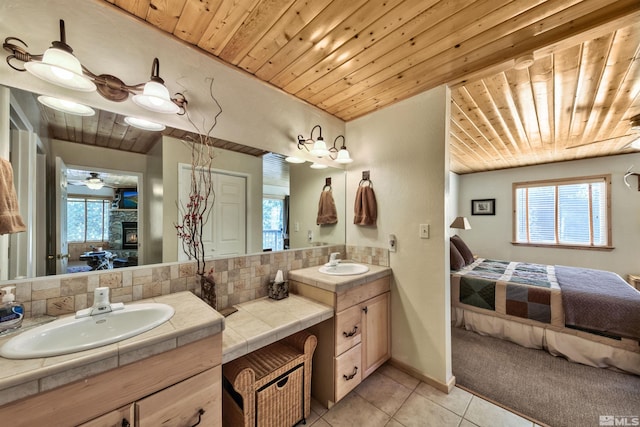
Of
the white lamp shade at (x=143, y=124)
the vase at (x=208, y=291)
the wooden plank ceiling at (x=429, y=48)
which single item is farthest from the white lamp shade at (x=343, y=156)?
the vase at (x=208, y=291)

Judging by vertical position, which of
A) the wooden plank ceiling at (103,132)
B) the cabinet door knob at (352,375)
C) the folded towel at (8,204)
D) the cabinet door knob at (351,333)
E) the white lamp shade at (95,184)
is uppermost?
the wooden plank ceiling at (103,132)

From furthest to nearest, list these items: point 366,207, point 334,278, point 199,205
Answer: point 366,207 → point 334,278 → point 199,205

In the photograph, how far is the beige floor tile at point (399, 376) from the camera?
1884 mm

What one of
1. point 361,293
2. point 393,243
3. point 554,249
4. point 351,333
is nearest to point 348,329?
point 351,333

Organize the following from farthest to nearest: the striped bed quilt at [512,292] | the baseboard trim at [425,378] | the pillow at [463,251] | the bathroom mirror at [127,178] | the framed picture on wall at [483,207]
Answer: the framed picture on wall at [483,207] < the pillow at [463,251] < the striped bed quilt at [512,292] < the baseboard trim at [425,378] < the bathroom mirror at [127,178]

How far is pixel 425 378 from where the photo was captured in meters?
1.90

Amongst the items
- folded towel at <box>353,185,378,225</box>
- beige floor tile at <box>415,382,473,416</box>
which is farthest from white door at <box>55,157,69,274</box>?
beige floor tile at <box>415,382,473,416</box>

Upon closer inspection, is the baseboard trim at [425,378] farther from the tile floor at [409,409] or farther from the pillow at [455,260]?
the pillow at [455,260]

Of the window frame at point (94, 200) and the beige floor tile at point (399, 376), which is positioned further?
the beige floor tile at point (399, 376)

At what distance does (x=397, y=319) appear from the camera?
2.08 metres

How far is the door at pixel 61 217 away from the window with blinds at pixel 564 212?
20.7ft

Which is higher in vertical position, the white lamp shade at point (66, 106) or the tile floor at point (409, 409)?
the white lamp shade at point (66, 106)

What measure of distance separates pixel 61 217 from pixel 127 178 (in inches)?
12.9

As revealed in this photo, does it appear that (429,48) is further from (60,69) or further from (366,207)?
(60,69)
